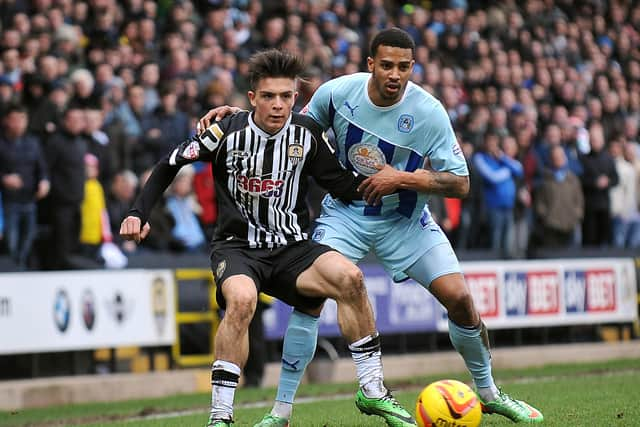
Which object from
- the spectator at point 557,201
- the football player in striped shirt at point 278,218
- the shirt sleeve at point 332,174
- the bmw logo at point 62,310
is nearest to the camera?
the football player in striped shirt at point 278,218

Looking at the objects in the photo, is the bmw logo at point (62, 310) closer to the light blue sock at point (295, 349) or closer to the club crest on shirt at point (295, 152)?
the light blue sock at point (295, 349)

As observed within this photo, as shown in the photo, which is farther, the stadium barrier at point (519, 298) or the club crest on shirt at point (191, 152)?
the stadium barrier at point (519, 298)

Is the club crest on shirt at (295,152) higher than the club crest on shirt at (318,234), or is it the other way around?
the club crest on shirt at (295,152)

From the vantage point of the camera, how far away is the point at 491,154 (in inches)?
688

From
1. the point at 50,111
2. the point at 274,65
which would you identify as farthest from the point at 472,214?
the point at 274,65

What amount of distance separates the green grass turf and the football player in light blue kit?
606mm

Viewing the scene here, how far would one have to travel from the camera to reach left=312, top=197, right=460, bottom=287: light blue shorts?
27.6 ft

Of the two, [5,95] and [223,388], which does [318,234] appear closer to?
[223,388]

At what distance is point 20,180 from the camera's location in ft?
44.9

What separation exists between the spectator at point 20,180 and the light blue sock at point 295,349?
6.23 m

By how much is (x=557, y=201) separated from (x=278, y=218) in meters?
Answer: 11.0

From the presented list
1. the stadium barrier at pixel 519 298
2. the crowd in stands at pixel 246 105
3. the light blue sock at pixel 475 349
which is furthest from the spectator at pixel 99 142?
the light blue sock at pixel 475 349

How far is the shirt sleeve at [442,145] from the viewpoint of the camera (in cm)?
824

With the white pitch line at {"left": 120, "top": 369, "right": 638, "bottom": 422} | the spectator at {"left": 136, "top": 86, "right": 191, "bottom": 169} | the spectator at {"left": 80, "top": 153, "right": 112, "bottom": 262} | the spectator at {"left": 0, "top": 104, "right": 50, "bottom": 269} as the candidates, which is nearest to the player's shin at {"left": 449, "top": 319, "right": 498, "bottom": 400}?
the white pitch line at {"left": 120, "top": 369, "right": 638, "bottom": 422}
